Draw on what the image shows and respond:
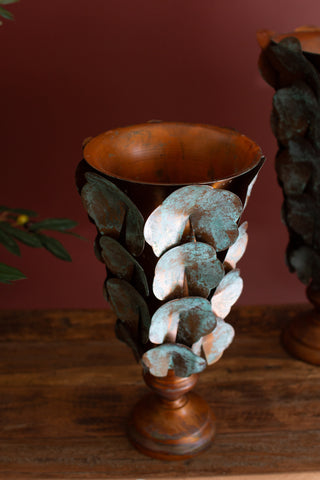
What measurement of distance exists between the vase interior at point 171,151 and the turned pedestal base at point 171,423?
31cm

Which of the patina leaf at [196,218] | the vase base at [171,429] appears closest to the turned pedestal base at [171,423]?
the vase base at [171,429]

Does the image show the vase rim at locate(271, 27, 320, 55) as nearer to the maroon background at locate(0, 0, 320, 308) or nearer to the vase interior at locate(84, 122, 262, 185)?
the maroon background at locate(0, 0, 320, 308)

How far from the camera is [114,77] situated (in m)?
1.11

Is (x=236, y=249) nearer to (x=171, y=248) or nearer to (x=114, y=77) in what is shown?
(x=171, y=248)

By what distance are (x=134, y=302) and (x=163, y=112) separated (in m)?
0.54

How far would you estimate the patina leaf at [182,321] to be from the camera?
71cm

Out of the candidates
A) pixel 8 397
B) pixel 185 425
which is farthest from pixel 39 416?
→ pixel 185 425

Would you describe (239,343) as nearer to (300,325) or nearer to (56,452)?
(300,325)

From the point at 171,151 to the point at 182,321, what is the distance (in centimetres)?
27

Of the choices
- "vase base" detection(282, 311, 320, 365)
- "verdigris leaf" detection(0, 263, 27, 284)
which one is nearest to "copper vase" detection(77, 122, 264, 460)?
"verdigris leaf" detection(0, 263, 27, 284)

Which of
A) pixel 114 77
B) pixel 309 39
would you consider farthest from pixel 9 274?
pixel 309 39

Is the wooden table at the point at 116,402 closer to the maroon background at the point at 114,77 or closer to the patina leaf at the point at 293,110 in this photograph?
the maroon background at the point at 114,77

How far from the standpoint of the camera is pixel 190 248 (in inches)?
26.8

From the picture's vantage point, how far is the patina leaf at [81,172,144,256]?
659mm
